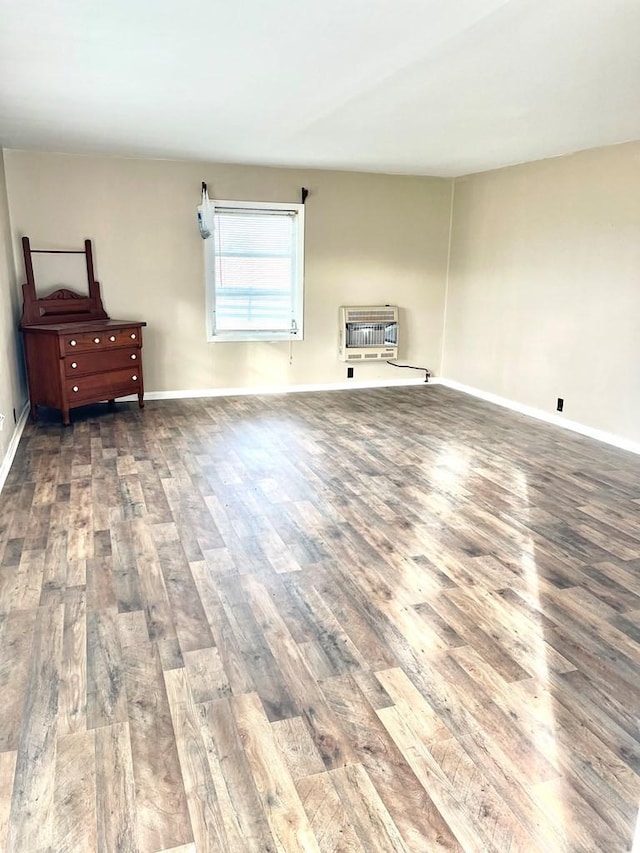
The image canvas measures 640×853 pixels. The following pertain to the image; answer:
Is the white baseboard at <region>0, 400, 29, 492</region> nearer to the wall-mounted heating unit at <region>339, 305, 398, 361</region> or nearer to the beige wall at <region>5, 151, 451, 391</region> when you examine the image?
the beige wall at <region>5, 151, 451, 391</region>

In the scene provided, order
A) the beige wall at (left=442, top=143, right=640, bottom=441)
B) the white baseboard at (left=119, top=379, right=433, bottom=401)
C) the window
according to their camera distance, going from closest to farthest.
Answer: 1. the beige wall at (left=442, top=143, right=640, bottom=441)
2. the window
3. the white baseboard at (left=119, top=379, right=433, bottom=401)

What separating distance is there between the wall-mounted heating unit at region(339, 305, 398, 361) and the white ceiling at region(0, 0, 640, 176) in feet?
6.61

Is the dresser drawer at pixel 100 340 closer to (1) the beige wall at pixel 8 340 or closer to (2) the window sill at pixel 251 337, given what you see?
(1) the beige wall at pixel 8 340

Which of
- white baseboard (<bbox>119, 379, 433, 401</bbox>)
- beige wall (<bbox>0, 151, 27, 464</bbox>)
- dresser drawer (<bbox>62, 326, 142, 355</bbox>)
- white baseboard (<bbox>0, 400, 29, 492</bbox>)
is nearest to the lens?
white baseboard (<bbox>0, 400, 29, 492</bbox>)

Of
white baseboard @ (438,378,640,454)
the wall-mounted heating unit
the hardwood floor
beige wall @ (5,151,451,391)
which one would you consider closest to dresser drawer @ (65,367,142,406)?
beige wall @ (5,151,451,391)

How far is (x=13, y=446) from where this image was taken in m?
4.46

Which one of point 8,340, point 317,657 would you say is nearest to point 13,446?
point 8,340

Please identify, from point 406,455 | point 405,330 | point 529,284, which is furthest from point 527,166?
point 406,455

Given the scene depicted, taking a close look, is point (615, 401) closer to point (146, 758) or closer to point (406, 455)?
point (406, 455)

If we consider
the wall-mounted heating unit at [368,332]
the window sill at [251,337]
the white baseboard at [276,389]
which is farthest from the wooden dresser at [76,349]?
the wall-mounted heating unit at [368,332]

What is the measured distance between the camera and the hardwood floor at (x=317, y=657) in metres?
1.59

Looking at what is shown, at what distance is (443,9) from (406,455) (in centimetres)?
293

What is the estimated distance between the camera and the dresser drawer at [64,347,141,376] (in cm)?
506

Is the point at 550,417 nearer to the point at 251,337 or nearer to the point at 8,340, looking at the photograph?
the point at 251,337
